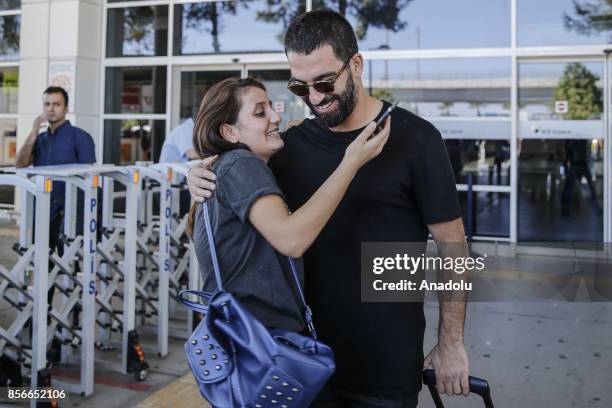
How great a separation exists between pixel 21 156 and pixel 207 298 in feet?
15.6

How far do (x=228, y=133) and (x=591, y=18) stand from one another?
834 centimetres

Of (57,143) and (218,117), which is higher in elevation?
(57,143)

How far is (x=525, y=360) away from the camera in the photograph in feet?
16.6

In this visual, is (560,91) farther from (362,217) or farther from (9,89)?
(9,89)

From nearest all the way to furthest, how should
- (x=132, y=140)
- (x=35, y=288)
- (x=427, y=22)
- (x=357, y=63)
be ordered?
(x=357, y=63) → (x=35, y=288) → (x=427, y=22) → (x=132, y=140)

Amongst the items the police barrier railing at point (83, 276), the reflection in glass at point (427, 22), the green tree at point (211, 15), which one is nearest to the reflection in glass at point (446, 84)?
the reflection in glass at point (427, 22)

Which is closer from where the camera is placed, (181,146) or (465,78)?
(181,146)

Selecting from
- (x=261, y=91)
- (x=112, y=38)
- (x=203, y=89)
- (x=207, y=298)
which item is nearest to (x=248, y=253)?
(x=207, y=298)

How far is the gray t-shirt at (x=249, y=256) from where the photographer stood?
71.6 inches

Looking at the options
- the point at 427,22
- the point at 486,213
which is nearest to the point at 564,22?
the point at 427,22

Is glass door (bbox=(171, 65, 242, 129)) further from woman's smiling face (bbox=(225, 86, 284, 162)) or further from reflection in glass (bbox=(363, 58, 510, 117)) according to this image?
woman's smiling face (bbox=(225, 86, 284, 162))

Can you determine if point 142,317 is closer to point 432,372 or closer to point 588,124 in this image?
point 432,372

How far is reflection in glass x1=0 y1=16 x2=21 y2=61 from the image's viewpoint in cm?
1186

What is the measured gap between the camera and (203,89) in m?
10.7
